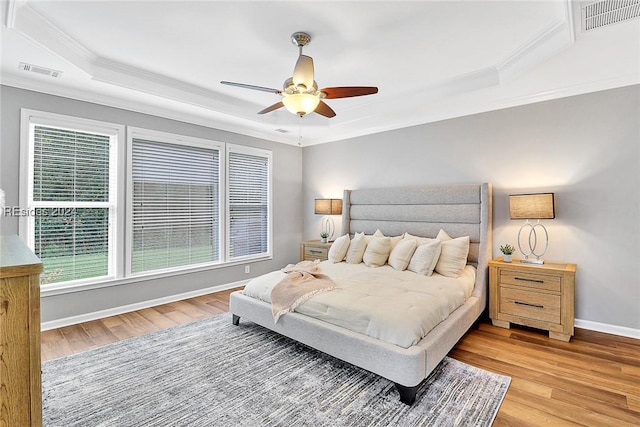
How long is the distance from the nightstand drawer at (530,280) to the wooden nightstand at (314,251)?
8.11 ft

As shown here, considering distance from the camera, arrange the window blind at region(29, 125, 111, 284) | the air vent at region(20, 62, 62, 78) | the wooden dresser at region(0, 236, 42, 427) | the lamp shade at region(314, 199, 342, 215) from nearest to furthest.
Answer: the wooden dresser at region(0, 236, 42, 427) < the air vent at region(20, 62, 62, 78) < the window blind at region(29, 125, 111, 284) < the lamp shade at region(314, 199, 342, 215)

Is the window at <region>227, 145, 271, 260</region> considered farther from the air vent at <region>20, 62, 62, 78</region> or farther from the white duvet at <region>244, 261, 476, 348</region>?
the air vent at <region>20, 62, 62, 78</region>

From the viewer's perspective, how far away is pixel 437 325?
248cm

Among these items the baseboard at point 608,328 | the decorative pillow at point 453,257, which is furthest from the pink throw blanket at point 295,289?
the baseboard at point 608,328

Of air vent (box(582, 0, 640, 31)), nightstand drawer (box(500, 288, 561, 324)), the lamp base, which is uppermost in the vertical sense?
air vent (box(582, 0, 640, 31))

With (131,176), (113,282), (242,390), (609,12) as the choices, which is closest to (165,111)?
(131,176)

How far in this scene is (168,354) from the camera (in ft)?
9.11

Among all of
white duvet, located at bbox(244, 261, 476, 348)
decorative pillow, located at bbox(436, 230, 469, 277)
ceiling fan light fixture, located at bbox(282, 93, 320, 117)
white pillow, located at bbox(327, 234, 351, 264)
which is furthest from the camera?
white pillow, located at bbox(327, 234, 351, 264)

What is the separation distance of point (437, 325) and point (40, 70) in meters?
4.30

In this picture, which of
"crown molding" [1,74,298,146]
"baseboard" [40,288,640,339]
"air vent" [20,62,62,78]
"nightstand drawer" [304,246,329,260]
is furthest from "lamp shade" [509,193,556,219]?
"air vent" [20,62,62,78]

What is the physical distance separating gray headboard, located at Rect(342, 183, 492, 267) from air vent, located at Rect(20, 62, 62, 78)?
387cm

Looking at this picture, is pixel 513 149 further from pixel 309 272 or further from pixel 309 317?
pixel 309 317

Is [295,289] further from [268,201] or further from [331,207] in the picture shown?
[268,201]

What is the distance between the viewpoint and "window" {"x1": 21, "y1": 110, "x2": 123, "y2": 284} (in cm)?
321
